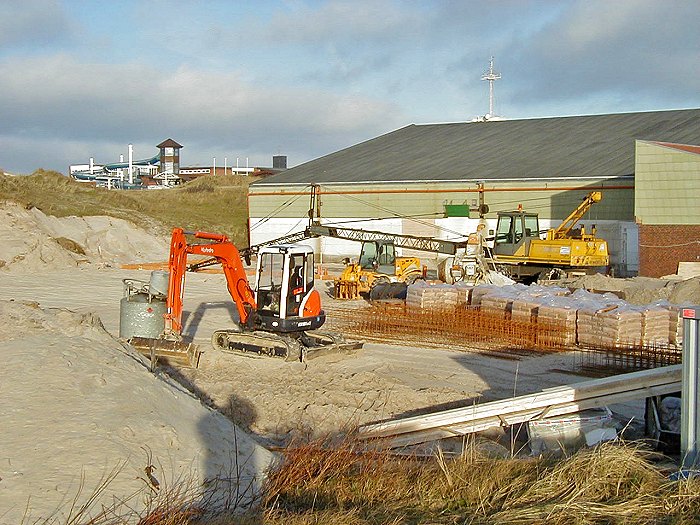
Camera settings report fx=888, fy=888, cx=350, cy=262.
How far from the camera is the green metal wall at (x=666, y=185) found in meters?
31.6

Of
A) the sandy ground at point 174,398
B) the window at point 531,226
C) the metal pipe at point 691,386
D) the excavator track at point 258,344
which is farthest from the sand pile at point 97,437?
the window at point 531,226

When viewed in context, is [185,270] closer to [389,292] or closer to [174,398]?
[174,398]

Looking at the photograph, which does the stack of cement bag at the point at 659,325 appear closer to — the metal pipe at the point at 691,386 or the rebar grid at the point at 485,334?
the rebar grid at the point at 485,334

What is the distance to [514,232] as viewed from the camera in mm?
30156

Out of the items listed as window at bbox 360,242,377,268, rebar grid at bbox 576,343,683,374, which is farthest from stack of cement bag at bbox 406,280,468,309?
window at bbox 360,242,377,268

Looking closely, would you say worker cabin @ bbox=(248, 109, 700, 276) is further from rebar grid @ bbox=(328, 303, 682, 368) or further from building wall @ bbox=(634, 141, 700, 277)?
rebar grid @ bbox=(328, 303, 682, 368)

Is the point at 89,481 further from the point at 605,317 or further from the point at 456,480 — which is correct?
the point at 605,317

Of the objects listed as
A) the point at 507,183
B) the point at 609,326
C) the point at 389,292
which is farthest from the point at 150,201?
the point at 609,326

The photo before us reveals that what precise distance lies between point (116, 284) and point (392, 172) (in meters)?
19.5

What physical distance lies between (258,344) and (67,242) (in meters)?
25.8

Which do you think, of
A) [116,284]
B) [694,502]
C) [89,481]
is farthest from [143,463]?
[116,284]

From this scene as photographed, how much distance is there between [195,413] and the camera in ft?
35.4

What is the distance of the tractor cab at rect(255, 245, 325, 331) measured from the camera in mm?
16656

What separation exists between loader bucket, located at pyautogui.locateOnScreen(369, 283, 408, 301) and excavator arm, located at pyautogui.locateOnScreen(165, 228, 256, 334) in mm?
7930
